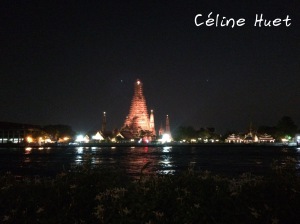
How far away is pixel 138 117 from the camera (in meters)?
170

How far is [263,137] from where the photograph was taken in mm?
187750

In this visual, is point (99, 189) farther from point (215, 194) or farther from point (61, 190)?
point (215, 194)

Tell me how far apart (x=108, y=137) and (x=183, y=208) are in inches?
6677

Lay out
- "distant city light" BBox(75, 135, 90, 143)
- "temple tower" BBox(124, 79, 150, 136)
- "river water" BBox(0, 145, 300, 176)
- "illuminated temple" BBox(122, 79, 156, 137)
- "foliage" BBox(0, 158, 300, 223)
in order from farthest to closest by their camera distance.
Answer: "distant city light" BBox(75, 135, 90, 143)
"temple tower" BBox(124, 79, 150, 136)
"illuminated temple" BBox(122, 79, 156, 137)
"river water" BBox(0, 145, 300, 176)
"foliage" BBox(0, 158, 300, 223)

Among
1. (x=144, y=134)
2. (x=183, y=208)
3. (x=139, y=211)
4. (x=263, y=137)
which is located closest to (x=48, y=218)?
(x=139, y=211)

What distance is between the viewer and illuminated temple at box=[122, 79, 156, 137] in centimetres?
16762

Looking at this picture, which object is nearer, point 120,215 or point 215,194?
point 120,215

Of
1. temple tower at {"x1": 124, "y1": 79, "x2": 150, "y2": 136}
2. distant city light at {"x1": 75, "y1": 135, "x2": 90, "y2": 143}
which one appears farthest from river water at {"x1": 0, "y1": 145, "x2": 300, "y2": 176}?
distant city light at {"x1": 75, "y1": 135, "x2": 90, "y2": 143}

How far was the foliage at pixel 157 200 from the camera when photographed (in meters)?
7.12

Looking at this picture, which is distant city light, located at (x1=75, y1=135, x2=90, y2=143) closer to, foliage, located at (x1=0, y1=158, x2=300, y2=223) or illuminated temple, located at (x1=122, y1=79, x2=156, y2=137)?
illuminated temple, located at (x1=122, y1=79, x2=156, y2=137)

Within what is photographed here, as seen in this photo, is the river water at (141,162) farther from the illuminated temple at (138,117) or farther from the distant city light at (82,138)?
the distant city light at (82,138)

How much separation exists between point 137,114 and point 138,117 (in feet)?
4.50

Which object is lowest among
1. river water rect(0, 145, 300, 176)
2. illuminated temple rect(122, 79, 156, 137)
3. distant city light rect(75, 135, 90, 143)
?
river water rect(0, 145, 300, 176)

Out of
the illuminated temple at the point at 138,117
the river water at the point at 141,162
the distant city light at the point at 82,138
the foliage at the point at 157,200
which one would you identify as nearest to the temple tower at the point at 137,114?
the illuminated temple at the point at 138,117
